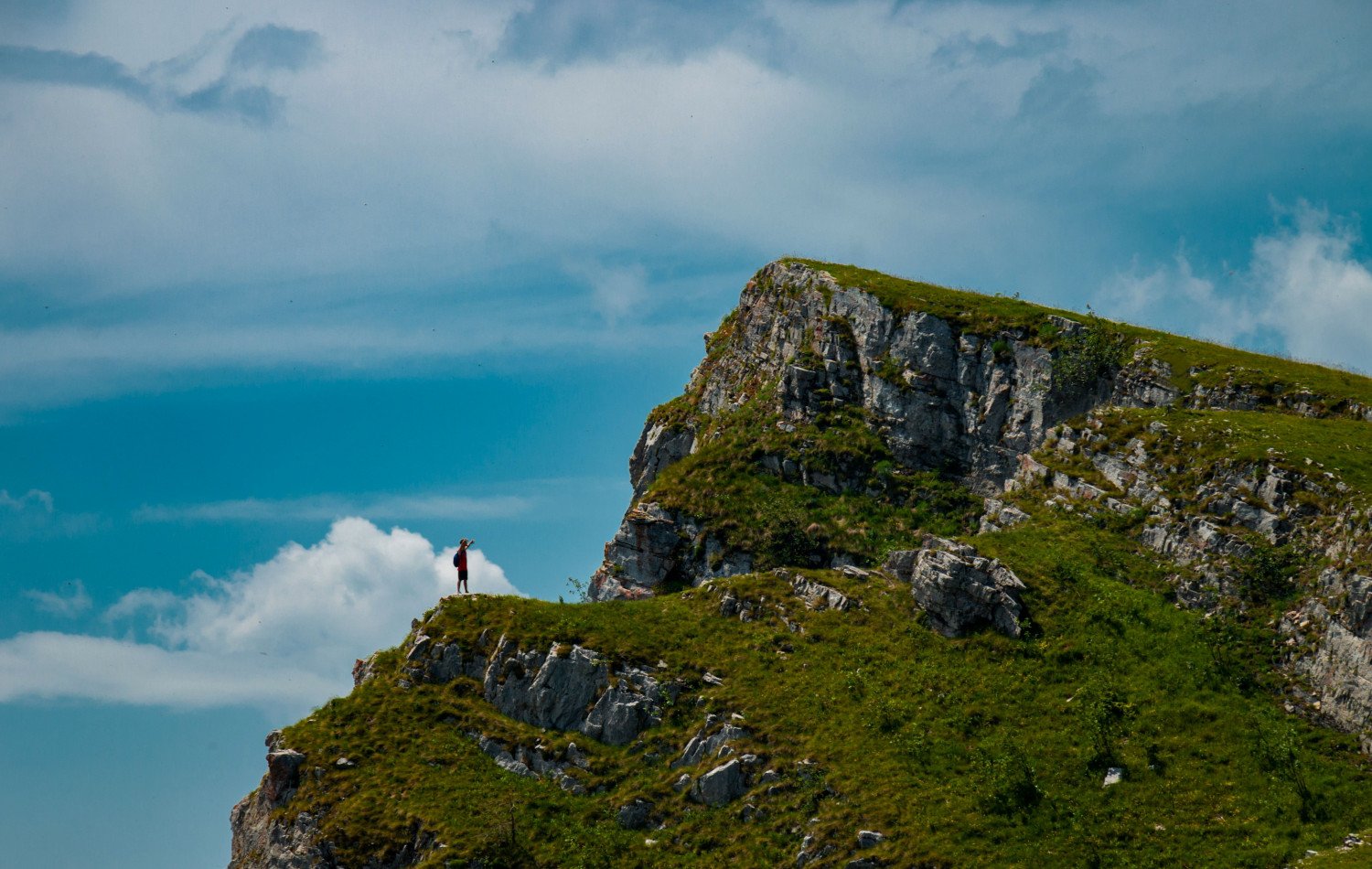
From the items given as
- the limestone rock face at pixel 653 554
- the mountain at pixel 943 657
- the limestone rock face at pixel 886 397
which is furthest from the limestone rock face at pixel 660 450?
the limestone rock face at pixel 653 554

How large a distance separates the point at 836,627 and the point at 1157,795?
779 inches

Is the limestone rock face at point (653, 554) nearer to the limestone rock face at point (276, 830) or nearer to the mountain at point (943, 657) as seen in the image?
the mountain at point (943, 657)

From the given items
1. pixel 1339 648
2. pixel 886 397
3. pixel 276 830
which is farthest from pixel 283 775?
pixel 1339 648

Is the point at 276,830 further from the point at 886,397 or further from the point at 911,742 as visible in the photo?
the point at 886,397

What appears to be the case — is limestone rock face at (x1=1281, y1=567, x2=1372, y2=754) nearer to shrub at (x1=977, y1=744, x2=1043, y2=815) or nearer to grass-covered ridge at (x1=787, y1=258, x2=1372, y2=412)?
shrub at (x1=977, y1=744, x2=1043, y2=815)

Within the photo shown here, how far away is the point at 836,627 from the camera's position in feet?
207

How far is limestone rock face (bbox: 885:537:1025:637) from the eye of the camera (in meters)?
60.4

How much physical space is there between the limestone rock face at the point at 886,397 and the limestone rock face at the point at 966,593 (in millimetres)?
16377

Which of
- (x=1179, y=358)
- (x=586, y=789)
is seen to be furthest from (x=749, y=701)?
(x=1179, y=358)

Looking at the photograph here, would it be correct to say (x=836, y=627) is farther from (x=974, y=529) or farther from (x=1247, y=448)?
(x=1247, y=448)

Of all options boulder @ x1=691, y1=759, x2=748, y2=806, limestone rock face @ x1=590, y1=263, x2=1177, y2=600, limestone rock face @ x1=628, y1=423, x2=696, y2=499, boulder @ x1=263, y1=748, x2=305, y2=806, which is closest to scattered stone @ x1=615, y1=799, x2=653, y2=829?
boulder @ x1=691, y1=759, x2=748, y2=806

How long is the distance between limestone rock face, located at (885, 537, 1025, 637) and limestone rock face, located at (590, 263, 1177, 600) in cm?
1638

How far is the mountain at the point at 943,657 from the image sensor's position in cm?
4894

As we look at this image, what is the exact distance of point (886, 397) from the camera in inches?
3248
